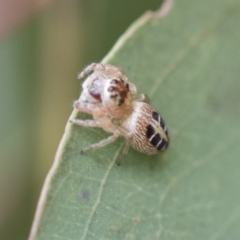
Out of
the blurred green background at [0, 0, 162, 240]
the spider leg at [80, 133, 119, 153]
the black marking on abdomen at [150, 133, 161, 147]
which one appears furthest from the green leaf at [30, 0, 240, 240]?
the blurred green background at [0, 0, 162, 240]

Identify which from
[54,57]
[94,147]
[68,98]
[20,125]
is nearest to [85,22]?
[54,57]

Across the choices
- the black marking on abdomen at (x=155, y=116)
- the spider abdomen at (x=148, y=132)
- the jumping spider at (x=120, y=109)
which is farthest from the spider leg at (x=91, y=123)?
the black marking on abdomen at (x=155, y=116)

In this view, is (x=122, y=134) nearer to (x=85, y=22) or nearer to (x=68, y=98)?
(x=68, y=98)

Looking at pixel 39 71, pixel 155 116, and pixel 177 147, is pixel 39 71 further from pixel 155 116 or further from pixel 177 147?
pixel 177 147

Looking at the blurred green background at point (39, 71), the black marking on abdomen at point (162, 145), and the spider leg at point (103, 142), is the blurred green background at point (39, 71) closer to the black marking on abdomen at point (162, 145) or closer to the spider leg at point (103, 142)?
the spider leg at point (103, 142)

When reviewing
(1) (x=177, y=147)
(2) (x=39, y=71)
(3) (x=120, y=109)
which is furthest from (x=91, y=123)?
(2) (x=39, y=71)

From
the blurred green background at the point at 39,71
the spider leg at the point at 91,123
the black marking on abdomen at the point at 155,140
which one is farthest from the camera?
the blurred green background at the point at 39,71
